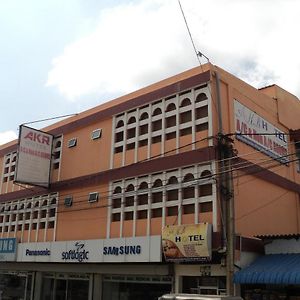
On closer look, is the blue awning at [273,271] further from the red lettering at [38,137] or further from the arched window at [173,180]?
the red lettering at [38,137]

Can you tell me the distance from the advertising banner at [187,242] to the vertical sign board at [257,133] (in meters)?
3.95

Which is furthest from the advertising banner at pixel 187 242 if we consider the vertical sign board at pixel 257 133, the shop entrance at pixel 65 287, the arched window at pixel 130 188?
the shop entrance at pixel 65 287

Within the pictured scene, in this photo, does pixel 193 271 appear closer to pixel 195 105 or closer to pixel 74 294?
pixel 195 105

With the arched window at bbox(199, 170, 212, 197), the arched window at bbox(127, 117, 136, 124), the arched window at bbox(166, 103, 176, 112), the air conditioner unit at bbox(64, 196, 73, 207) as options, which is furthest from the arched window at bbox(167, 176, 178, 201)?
the air conditioner unit at bbox(64, 196, 73, 207)

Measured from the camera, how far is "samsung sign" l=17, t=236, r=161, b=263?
58.7ft

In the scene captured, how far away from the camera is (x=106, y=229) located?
800 inches

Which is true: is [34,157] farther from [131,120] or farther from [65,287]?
[65,287]

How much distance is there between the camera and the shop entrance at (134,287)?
18516 millimetres

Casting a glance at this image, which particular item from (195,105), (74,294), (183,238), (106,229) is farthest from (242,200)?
(74,294)

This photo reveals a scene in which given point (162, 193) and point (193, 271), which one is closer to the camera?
point (193, 271)

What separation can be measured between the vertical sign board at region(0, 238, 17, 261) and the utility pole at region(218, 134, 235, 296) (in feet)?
41.4

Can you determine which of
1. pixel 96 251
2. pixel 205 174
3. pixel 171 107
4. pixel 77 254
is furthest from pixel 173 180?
pixel 77 254

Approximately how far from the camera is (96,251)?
1994 cm

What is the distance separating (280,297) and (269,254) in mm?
1721
